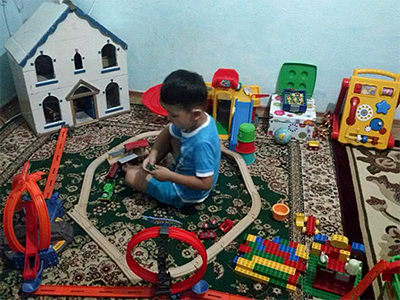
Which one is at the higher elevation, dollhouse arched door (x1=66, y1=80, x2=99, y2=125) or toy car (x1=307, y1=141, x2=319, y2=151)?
dollhouse arched door (x1=66, y1=80, x2=99, y2=125)

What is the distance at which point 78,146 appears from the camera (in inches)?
70.9

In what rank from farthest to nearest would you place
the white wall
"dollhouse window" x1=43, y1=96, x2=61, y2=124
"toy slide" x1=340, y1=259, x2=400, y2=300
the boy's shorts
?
"dollhouse window" x1=43, y1=96, x2=61, y2=124
the white wall
the boy's shorts
"toy slide" x1=340, y1=259, x2=400, y2=300

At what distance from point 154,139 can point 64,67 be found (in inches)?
18.5

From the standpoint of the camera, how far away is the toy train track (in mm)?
1259

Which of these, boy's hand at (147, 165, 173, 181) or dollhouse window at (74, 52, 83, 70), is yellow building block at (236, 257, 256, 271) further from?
dollhouse window at (74, 52, 83, 70)

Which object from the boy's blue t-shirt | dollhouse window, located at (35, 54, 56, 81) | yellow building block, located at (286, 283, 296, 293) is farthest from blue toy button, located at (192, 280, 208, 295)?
dollhouse window, located at (35, 54, 56, 81)

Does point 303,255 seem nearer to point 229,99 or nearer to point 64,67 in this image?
point 229,99

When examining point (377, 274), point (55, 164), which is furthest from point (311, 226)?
point (55, 164)

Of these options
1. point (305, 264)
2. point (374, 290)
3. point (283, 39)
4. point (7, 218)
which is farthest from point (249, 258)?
point (283, 39)

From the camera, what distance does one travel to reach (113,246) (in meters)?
1.33

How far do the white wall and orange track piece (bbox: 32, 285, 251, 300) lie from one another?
1.12 metres

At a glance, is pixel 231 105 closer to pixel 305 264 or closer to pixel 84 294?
pixel 305 264

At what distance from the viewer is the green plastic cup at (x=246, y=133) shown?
166 cm

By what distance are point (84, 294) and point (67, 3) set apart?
114 centimetres
